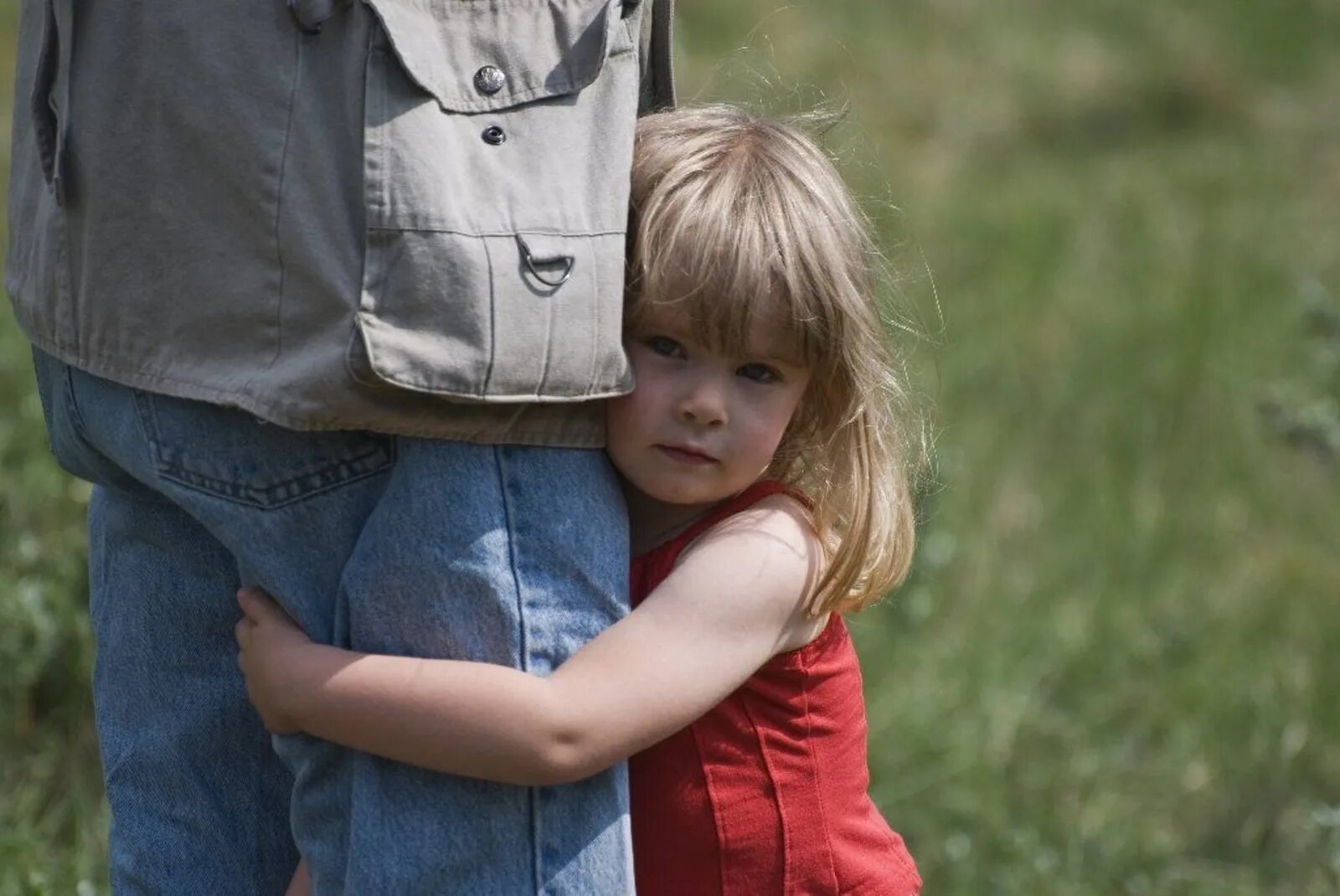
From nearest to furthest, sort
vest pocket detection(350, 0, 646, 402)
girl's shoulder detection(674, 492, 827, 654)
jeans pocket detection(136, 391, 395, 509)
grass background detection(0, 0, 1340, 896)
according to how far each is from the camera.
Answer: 1. vest pocket detection(350, 0, 646, 402)
2. jeans pocket detection(136, 391, 395, 509)
3. girl's shoulder detection(674, 492, 827, 654)
4. grass background detection(0, 0, 1340, 896)

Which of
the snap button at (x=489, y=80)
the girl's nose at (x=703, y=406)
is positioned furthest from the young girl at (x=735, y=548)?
the snap button at (x=489, y=80)

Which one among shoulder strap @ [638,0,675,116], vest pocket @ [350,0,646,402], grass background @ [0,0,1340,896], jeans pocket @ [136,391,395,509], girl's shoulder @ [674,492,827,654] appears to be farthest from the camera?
grass background @ [0,0,1340,896]

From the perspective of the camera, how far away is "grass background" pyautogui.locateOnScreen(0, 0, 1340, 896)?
3570mm

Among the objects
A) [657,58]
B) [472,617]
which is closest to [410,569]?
[472,617]

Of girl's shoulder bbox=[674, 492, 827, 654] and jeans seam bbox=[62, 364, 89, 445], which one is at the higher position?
jeans seam bbox=[62, 364, 89, 445]

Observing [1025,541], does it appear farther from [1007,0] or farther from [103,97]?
[1007,0]

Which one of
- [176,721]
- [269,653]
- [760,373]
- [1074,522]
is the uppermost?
[760,373]

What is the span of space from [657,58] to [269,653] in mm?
795

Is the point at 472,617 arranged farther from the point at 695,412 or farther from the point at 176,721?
the point at 176,721

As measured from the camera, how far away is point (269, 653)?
192cm

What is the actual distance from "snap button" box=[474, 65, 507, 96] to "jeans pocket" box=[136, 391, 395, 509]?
35 cm

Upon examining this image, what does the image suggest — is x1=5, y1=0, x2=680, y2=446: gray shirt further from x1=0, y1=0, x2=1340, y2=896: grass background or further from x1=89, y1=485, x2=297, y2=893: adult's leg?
x1=0, y1=0, x2=1340, y2=896: grass background

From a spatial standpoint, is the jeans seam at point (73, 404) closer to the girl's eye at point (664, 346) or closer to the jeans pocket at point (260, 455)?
the jeans pocket at point (260, 455)

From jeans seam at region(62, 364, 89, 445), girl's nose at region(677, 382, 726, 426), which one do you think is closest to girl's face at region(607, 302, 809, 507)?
girl's nose at region(677, 382, 726, 426)
